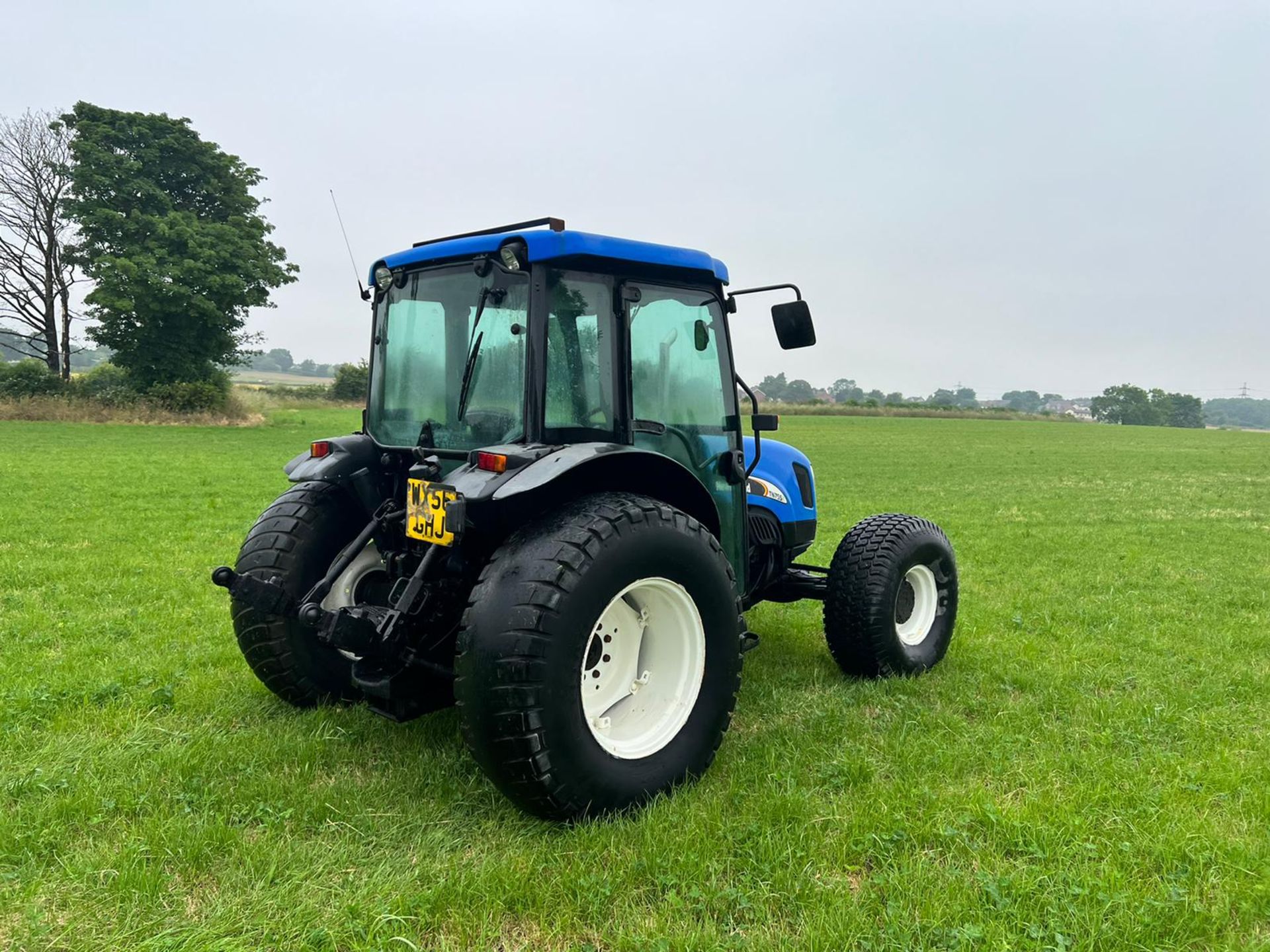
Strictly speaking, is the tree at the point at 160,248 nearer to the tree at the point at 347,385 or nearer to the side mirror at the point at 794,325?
the tree at the point at 347,385

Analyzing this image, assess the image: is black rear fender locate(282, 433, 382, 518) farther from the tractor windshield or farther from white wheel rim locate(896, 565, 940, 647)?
white wheel rim locate(896, 565, 940, 647)

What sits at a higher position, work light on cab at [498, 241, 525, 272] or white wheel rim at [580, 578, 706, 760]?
work light on cab at [498, 241, 525, 272]

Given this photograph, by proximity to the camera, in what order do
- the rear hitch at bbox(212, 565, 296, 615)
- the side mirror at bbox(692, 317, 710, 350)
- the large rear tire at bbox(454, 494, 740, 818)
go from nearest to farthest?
the large rear tire at bbox(454, 494, 740, 818)
the rear hitch at bbox(212, 565, 296, 615)
the side mirror at bbox(692, 317, 710, 350)

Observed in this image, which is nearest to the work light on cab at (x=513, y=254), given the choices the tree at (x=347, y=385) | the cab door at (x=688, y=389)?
the cab door at (x=688, y=389)

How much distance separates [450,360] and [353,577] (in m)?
1.12

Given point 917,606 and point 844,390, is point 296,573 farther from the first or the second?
point 844,390

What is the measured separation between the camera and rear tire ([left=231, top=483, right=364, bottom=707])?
3566 mm

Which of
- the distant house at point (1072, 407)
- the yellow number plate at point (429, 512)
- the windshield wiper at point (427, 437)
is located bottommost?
the yellow number plate at point (429, 512)

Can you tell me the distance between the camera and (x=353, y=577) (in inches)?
146

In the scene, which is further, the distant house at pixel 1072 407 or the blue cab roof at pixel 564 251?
the distant house at pixel 1072 407

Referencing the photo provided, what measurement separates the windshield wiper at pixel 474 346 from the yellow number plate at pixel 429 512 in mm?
461

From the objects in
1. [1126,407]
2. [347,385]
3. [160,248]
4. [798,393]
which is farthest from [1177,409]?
[160,248]

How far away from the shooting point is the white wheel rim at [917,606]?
4832 mm

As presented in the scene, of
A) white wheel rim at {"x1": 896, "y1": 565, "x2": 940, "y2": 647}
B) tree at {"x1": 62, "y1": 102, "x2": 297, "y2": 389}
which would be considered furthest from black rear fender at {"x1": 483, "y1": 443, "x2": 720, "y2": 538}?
tree at {"x1": 62, "y1": 102, "x2": 297, "y2": 389}
